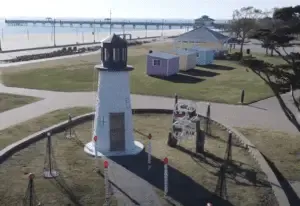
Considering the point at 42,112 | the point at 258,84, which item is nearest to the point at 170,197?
the point at 42,112

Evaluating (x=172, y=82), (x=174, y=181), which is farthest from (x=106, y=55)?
(x=172, y=82)

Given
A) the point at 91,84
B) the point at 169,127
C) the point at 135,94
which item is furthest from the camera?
the point at 91,84

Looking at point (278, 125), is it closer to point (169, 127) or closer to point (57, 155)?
point (169, 127)

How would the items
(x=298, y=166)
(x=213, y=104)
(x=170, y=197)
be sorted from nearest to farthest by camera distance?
(x=170, y=197) → (x=298, y=166) → (x=213, y=104)

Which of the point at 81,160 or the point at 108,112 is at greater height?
the point at 108,112

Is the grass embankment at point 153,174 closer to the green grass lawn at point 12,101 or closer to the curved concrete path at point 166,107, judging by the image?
the curved concrete path at point 166,107

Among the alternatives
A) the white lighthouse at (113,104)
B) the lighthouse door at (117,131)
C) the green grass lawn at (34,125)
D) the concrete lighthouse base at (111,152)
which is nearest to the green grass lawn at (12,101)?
the green grass lawn at (34,125)
